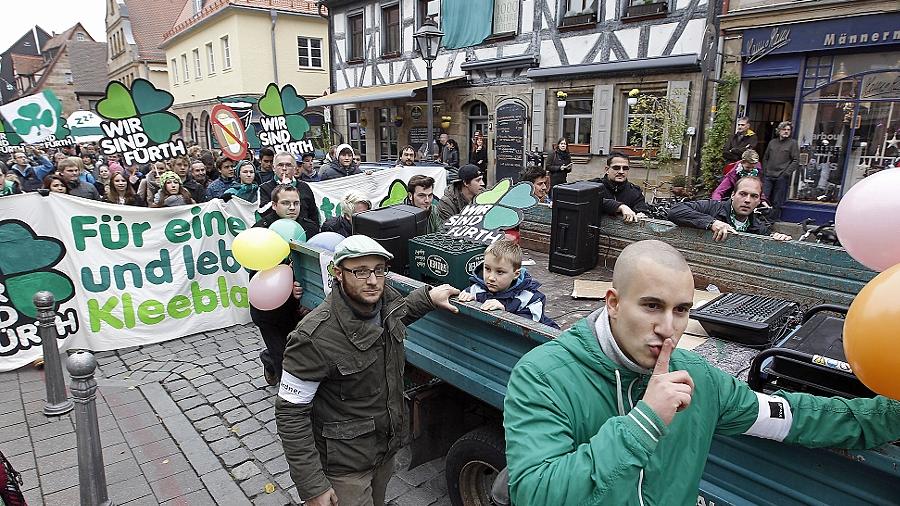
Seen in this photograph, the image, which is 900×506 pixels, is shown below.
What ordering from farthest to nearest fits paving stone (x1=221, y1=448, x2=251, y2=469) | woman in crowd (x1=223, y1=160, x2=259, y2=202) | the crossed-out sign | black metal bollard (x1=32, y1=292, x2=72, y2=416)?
the crossed-out sign, woman in crowd (x1=223, y1=160, x2=259, y2=202), black metal bollard (x1=32, y1=292, x2=72, y2=416), paving stone (x1=221, y1=448, x2=251, y2=469)

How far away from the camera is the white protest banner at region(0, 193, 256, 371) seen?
5.33 meters

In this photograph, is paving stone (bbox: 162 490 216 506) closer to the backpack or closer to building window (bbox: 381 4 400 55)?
the backpack

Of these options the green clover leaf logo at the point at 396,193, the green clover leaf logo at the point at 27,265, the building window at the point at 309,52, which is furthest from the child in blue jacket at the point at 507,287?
the building window at the point at 309,52

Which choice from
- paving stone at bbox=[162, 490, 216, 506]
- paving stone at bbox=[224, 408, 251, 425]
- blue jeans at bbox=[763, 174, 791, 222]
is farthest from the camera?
blue jeans at bbox=[763, 174, 791, 222]

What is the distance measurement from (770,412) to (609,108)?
1253 centimetres

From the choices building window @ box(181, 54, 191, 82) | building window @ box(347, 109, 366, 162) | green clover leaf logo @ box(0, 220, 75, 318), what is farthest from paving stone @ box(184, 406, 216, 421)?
building window @ box(181, 54, 191, 82)

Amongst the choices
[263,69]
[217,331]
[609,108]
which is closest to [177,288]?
[217,331]

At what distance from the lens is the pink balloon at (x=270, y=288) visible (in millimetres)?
4219

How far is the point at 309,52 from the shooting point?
28.3m

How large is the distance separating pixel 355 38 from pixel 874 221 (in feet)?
72.5

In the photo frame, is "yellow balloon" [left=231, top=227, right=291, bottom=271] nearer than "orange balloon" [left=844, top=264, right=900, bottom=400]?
No

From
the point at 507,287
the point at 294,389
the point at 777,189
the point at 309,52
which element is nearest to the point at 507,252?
the point at 507,287

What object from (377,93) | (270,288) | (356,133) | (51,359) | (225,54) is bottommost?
(51,359)

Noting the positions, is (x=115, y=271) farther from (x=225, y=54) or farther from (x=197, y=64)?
(x=197, y=64)
